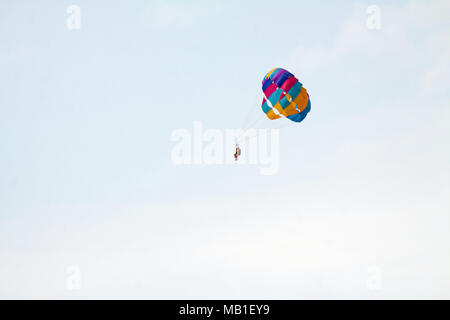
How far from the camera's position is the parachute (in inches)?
2125

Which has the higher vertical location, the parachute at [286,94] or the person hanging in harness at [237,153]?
the parachute at [286,94]

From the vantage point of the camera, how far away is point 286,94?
178 feet

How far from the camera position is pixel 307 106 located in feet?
181

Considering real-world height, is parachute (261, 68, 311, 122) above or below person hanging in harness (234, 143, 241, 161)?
above

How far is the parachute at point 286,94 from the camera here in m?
54.0
